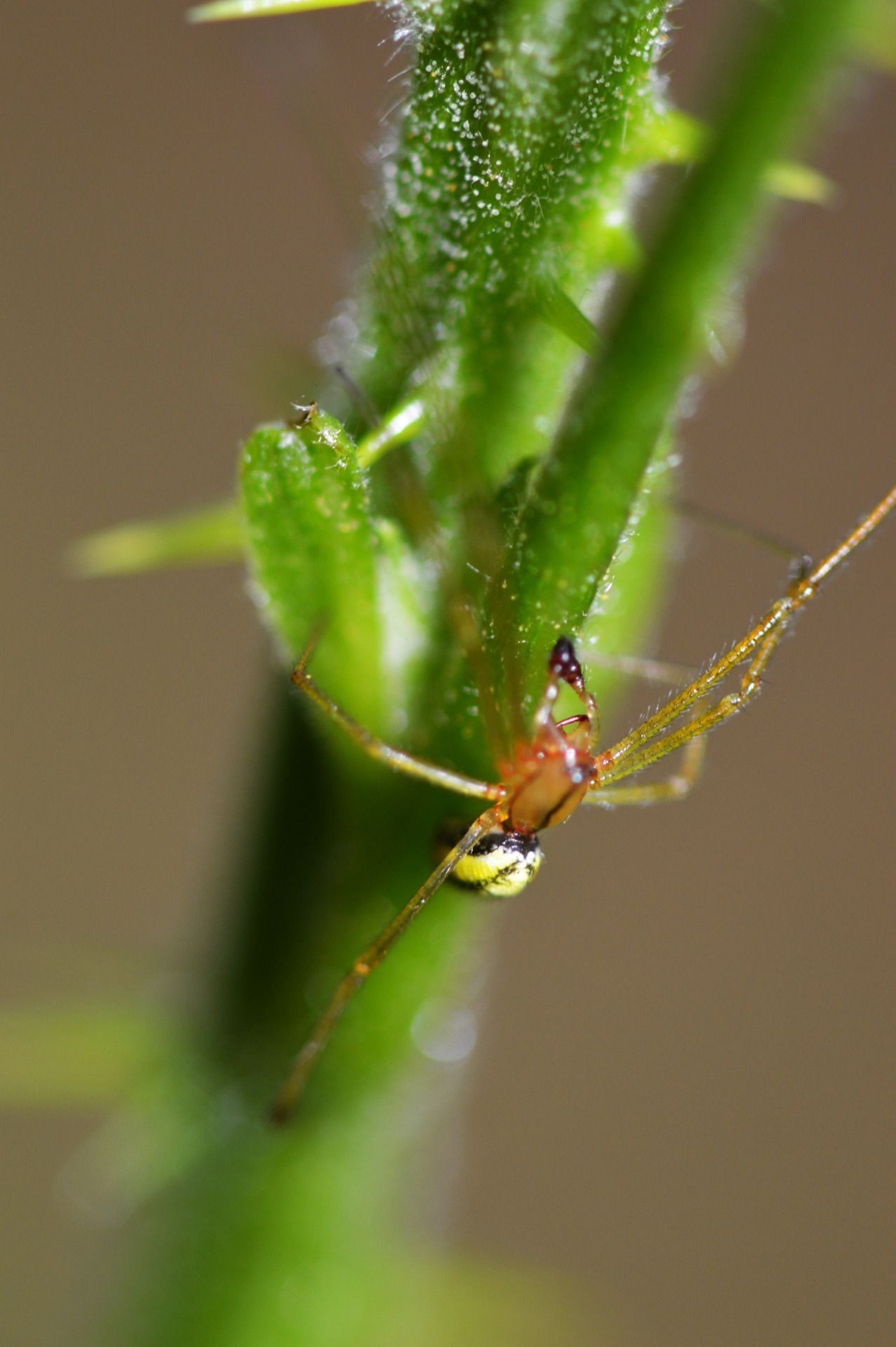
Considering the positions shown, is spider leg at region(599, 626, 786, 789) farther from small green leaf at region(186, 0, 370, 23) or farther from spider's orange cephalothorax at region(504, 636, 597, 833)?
small green leaf at region(186, 0, 370, 23)

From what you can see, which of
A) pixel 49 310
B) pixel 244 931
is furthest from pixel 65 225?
pixel 244 931

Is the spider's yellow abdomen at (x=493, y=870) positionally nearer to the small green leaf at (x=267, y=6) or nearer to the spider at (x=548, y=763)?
the spider at (x=548, y=763)

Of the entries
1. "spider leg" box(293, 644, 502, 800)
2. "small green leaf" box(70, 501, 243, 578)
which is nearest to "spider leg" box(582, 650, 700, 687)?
"spider leg" box(293, 644, 502, 800)

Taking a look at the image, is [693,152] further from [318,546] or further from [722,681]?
[722,681]

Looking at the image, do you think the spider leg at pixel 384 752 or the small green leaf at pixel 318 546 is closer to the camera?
the small green leaf at pixel 318 546

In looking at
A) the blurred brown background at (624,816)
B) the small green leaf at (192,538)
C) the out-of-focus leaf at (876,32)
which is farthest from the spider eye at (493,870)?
the blurred brown background at (624,816)

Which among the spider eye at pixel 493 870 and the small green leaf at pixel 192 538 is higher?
the small green leaf at pixel 192 538
